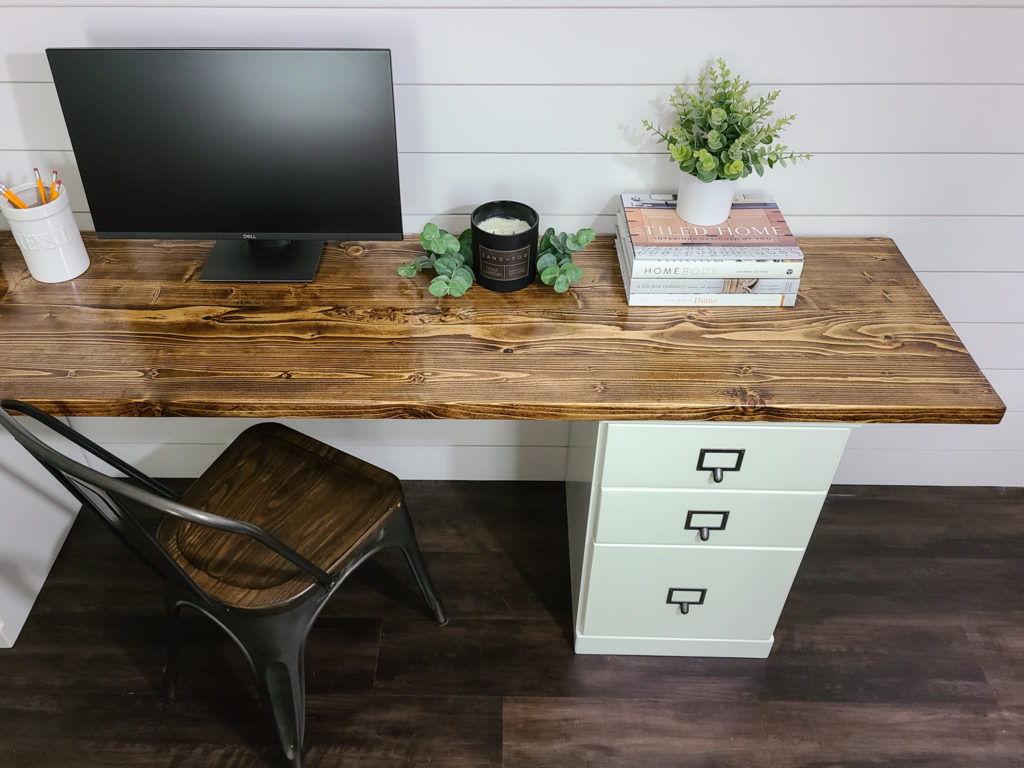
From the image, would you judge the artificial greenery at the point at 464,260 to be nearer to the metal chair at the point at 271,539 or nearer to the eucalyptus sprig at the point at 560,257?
the eucalyptus sprig at the point at 560,257

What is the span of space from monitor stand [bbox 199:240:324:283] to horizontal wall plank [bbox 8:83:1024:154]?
268 millimetres

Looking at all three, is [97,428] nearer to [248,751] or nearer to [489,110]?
[248,751]

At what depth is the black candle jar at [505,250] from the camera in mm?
1369

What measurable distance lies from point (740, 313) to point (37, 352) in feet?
3.81


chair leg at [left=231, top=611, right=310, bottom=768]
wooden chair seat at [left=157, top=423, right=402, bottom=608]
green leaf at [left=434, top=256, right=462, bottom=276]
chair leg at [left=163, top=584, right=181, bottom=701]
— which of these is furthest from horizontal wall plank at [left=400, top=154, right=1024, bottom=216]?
chair leg at [left=163, top=584, right=181, bottom=701]

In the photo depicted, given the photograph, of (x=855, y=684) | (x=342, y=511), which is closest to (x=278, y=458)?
(x=342, y=511)

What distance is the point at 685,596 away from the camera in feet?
5.12

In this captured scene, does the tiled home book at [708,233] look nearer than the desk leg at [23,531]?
Yes

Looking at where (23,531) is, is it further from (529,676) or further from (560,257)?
(560,257)

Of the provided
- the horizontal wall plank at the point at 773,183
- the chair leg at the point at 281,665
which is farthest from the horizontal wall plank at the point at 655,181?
the chair leg at the point at 281,665

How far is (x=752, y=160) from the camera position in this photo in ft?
4.43

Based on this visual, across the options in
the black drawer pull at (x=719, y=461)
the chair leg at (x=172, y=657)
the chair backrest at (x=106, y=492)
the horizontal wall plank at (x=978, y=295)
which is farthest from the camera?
the horizontal wall plank at (x=978, y=295)

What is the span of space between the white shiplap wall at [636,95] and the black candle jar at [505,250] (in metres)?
0.10

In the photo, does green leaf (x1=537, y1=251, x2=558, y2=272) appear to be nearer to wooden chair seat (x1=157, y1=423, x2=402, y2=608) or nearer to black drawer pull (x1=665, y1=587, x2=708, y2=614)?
wooden chair seat (x1=157, y1=423, x2=402, y2=608)
